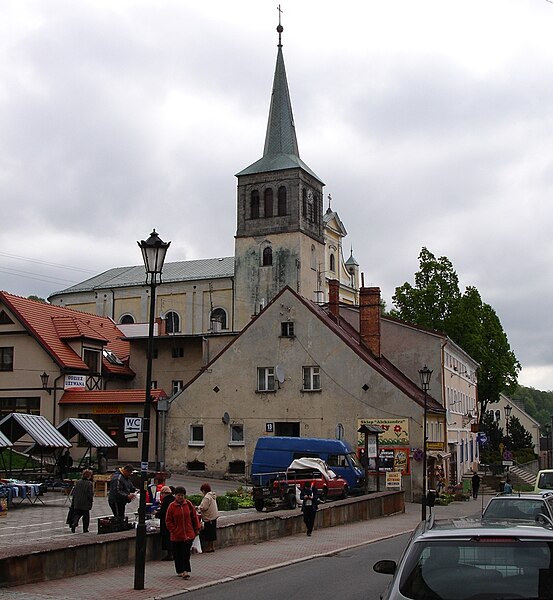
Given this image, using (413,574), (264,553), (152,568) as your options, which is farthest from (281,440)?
(413,574)

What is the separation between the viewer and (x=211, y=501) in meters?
18.1

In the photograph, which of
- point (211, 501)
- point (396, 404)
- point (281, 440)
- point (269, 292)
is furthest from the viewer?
point (269, 292)

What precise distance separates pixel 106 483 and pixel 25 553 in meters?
18.6

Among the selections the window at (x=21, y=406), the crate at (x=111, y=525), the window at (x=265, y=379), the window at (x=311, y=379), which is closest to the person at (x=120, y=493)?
the crate at (x=111, y=525)

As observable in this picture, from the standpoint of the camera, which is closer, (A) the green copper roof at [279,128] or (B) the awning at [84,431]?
(B) the awning at [84,431]

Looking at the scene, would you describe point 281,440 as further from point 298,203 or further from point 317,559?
point 298,203

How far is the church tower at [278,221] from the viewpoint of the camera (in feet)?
267

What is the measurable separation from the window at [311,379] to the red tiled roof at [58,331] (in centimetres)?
1292

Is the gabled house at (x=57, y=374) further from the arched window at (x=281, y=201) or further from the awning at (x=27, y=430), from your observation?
the arched window at (x=281, y=201)

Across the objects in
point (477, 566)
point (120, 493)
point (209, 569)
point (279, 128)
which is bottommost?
point (209, 569)

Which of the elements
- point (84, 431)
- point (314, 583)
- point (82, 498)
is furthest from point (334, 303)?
point (314, 583)

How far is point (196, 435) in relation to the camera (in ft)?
142

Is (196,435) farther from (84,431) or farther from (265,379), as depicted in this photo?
(84,431)

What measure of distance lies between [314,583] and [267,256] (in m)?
69.2
